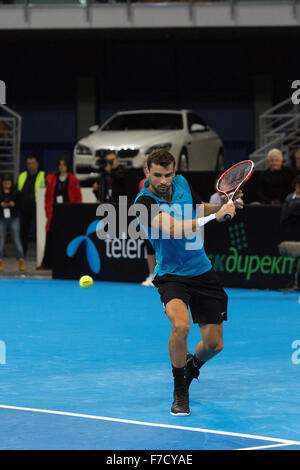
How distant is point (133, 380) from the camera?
832cm

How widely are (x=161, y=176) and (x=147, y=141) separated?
1241 centimetres

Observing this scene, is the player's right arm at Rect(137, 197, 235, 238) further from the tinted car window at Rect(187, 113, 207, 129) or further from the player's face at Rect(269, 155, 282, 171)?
the tinted car window at Rect(187, 113, 207, 129)

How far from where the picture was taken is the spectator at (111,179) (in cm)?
1574

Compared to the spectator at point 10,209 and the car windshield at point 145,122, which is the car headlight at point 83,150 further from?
the spectator at point 10,209

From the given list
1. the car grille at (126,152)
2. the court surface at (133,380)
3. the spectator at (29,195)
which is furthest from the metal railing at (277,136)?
the court surface at (133,380)

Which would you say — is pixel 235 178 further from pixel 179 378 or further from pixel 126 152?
pixel 126 152

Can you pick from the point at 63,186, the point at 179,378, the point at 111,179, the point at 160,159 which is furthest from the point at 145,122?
the point at 179,378

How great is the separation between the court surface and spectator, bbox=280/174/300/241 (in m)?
1.23

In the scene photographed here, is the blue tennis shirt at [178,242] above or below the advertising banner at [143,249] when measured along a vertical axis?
above

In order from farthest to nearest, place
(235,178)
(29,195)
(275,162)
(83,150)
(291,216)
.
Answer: (83,150), (29,195), (275,162), (291,216), (235,178)

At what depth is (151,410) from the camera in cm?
715

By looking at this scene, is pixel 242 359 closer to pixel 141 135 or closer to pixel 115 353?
pixel 115 353

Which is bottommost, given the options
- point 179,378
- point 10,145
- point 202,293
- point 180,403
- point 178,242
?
point 180,403

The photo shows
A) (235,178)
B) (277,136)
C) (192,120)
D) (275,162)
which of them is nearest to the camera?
(235,178)
